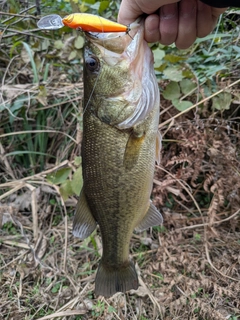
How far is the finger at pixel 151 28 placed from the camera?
1421 mm

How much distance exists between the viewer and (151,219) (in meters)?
1.72

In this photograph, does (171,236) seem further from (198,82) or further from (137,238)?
(198,82)

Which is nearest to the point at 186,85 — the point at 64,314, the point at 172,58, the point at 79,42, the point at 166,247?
the point at 172,58

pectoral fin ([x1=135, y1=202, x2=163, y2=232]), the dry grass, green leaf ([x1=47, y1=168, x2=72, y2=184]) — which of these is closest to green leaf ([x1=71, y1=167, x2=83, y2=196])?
green leaf ([x1=47, y1=168, x2=72, y2=184])

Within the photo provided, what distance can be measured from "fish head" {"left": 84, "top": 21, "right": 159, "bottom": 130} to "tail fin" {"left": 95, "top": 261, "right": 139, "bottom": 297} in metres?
0.79

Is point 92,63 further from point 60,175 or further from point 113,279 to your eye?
point 60,175

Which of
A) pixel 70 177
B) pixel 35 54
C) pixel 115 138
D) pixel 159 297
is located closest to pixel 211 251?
pixel 159 297

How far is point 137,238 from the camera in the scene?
2.67 meters

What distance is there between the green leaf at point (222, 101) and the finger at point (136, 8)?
4.02 feet

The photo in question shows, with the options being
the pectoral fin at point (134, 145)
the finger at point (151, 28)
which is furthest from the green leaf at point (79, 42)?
the pectoral fin at point (134, 145)

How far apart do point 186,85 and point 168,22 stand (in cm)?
116

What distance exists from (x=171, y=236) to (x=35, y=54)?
2.05 metres

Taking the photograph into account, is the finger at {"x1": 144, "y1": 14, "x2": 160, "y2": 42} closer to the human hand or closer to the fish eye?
the human hand

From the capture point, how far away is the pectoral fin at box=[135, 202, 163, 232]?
171cm
